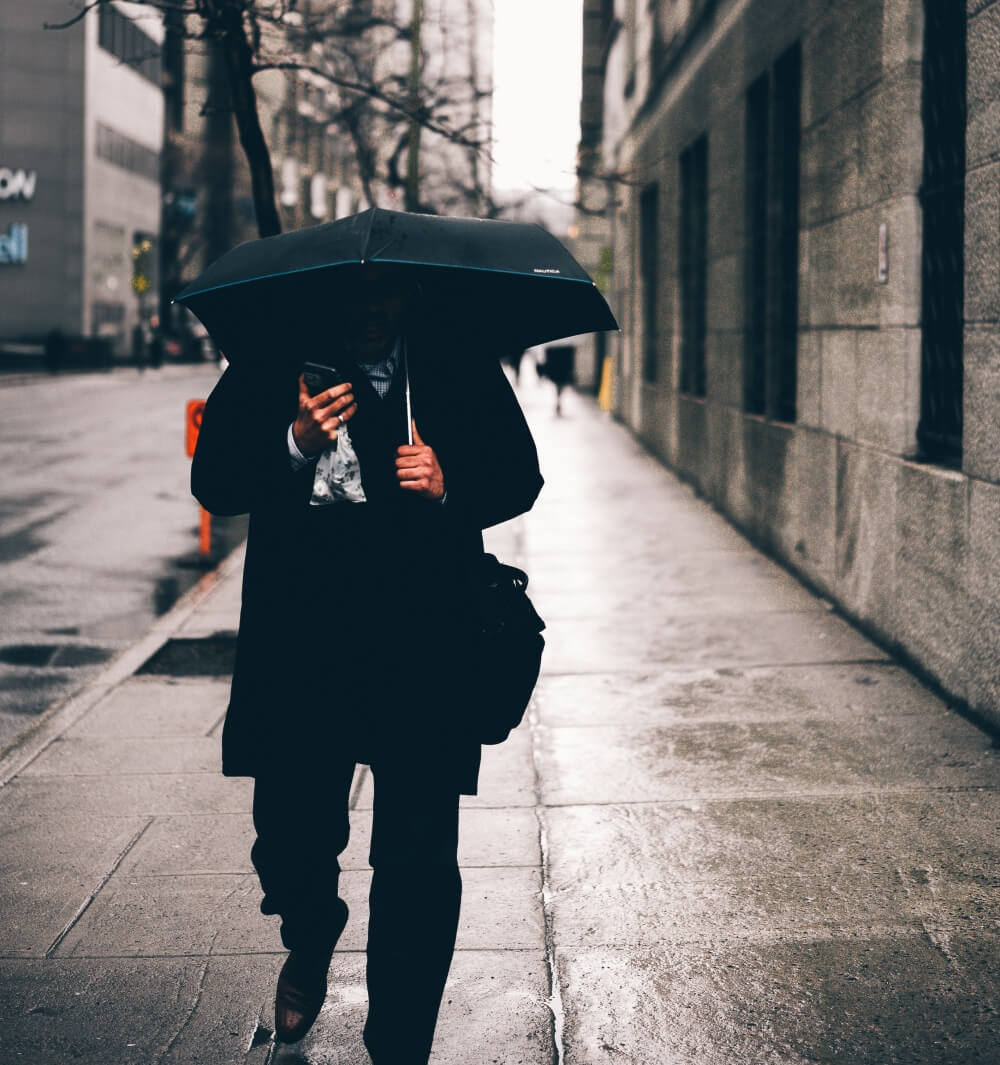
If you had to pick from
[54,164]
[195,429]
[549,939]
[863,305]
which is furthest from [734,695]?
[54,164]

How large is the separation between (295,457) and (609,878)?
202cm

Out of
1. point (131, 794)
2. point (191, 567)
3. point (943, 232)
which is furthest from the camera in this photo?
point (191, 567)

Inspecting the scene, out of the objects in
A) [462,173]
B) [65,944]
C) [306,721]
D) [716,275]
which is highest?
[462,173]

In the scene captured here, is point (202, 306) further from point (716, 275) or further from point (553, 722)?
point (716, 275)

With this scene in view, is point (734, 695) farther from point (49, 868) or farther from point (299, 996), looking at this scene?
point (299, 996)

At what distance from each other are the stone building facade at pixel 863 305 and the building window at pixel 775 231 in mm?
22

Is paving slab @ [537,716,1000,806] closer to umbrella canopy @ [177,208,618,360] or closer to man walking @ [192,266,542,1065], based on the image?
man walking @ [192,266,542,1065]

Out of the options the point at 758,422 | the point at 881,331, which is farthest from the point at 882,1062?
the point at 758,422

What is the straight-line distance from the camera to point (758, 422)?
11.9 m

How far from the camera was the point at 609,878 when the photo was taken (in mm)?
4625

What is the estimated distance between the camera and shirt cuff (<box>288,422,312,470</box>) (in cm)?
322

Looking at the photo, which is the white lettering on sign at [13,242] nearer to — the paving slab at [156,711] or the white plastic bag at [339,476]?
the paving slab at [156,711]

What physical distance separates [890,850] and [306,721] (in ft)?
7.56

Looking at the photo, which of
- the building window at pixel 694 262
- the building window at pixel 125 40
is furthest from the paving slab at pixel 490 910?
the building window at pixel 125 40
